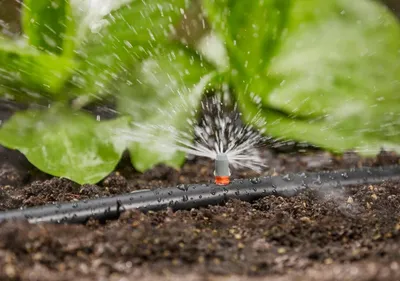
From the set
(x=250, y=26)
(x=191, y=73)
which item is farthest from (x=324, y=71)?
(x=191, y=73)

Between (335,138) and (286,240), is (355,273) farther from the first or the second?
(335,138)

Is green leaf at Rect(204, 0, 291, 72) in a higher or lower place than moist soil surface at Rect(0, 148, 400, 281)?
higher

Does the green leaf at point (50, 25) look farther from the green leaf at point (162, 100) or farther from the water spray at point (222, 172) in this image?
the water spray at point (222, 172)

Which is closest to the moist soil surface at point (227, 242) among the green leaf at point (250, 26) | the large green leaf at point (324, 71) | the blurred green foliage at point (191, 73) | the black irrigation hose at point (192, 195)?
the black irrigation hose at point (192, 195)

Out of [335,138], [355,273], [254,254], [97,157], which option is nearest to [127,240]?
[254,254]

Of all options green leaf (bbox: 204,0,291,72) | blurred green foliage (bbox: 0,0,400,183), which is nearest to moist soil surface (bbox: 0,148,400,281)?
blurred green foliage (bbox: 0,0,400,183)

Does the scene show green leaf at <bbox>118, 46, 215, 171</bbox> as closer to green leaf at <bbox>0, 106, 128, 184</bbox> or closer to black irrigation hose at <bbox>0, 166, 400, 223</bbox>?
green leaf at <bbox>0, 106, 128, 184</bbox>

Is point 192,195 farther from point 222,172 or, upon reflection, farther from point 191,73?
point 191,73
